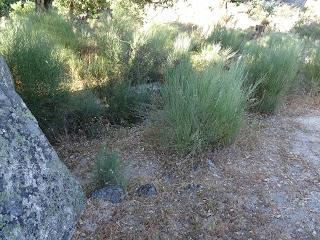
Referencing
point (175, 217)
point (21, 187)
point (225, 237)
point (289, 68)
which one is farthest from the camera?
point (289, 68)

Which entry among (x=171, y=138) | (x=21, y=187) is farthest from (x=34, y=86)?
(x=21, y=187)


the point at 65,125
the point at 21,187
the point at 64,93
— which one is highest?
the point at 21,187

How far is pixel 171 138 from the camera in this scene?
3.17 meters

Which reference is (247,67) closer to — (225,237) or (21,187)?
(225,237)

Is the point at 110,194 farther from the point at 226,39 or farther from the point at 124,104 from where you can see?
the point at 226,39

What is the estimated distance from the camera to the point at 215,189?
2.81 m

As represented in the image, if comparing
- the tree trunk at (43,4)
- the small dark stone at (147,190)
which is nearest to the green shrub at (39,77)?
the small dark stone at (147,190)

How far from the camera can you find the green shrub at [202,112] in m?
3.08

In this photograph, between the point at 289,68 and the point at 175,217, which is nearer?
the point at 175,217

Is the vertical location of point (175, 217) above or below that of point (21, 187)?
below

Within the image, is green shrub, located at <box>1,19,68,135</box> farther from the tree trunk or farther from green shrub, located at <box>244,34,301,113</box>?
the tree trunk

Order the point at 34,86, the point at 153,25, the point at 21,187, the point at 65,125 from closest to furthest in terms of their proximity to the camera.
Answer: the point at 21,187
the point at 34,86
the point at 65,125
the point at 153,25

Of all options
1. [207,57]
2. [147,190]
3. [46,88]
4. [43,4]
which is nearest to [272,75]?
[207,57]

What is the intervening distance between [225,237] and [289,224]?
473 millimetres
